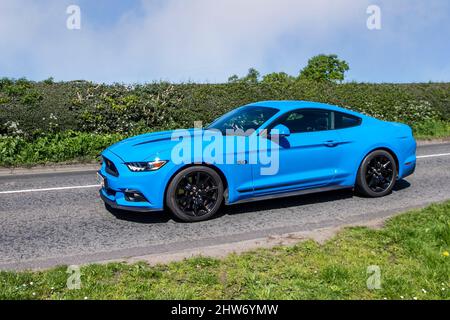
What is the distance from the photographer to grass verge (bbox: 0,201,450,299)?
355 centimetres

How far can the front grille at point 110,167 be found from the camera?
548cm

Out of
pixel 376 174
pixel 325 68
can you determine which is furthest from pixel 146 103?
pixel 325 68

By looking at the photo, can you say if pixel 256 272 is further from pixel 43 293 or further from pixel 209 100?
pixel 209 100

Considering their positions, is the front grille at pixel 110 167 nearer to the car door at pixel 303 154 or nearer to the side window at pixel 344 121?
the car door at pixel 303 154

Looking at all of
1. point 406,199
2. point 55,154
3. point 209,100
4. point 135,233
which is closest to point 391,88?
point 209,100

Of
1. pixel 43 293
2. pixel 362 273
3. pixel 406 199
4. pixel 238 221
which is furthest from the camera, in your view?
pixel 406 199

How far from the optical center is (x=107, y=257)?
4.54m

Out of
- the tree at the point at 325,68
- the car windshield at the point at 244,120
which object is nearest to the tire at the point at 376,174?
the car windshield at the point at 244,120

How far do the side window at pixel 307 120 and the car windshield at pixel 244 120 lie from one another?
0.23 metres

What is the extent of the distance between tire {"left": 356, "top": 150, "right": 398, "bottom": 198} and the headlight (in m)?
3.03

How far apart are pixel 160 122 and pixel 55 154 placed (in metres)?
3.24

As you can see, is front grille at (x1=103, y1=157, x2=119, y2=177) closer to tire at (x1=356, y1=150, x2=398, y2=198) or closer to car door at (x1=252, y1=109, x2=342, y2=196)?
car door at (x1=252, y1=109, x2=342, y2=196)

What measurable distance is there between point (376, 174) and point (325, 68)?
65.7m
